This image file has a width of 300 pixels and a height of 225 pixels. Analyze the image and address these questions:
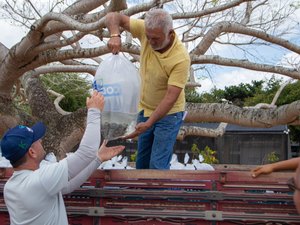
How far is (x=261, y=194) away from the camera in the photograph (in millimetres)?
2389

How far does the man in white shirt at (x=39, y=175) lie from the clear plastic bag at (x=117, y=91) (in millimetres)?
376

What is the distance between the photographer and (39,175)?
7.55ft

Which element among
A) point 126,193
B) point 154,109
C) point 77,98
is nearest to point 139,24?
point 154,109

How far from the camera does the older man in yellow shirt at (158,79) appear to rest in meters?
3.07

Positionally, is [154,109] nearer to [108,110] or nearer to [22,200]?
[108,110]

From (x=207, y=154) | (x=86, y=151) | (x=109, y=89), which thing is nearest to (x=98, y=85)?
(x=109, y=89)

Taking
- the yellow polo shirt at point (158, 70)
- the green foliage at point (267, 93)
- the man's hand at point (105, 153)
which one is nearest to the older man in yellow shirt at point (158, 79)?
the yellow polo shirt at point (158, 70)

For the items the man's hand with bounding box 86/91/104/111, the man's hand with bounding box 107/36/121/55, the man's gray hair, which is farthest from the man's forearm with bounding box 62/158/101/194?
the man's gray hair

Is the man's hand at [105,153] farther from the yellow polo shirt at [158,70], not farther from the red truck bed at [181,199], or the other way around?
the yellow polo shirt at [158,70]

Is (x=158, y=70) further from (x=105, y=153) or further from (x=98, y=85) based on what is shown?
(x=105, y=153)

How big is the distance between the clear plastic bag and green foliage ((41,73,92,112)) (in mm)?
13722

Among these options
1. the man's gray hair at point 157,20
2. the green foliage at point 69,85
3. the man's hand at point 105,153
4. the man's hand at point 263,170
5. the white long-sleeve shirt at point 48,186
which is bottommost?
the white long-sleeve shirt at point 48,186

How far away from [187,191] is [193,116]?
3.77 m

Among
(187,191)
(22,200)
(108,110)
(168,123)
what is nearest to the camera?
(22,200)
